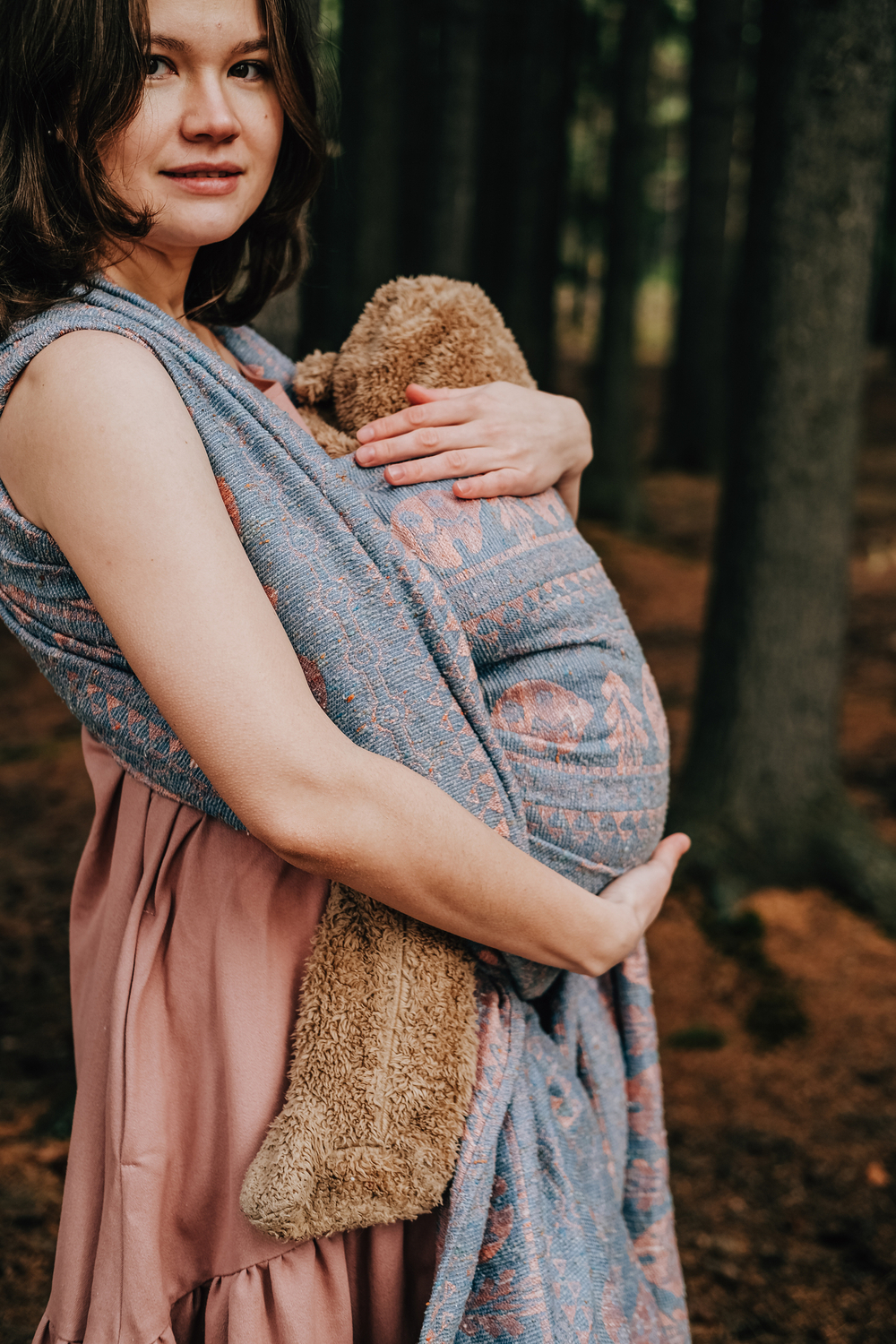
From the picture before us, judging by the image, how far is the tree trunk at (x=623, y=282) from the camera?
10.5 metres

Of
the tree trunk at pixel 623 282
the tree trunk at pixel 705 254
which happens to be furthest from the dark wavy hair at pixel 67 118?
the tree trunk at pixel 705 254

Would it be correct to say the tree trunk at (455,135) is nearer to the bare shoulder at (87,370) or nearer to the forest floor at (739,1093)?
the forest floor at (739,1093)

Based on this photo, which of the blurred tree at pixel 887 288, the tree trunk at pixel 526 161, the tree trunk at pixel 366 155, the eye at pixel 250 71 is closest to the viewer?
the eye at pixel 250 71

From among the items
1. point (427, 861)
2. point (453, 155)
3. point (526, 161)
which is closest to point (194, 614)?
point (427, 861)

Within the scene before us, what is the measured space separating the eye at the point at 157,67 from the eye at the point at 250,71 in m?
0.09

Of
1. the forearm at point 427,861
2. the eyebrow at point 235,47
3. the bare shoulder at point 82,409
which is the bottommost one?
the forearm at point 427,861

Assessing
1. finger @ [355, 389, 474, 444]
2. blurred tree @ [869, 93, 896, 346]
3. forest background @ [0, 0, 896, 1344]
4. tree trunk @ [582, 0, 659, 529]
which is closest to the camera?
finger @ [355, 389, 474, 444]

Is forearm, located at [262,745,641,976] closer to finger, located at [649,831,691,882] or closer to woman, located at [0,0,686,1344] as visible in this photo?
woman, located at [0,0,686,1344]

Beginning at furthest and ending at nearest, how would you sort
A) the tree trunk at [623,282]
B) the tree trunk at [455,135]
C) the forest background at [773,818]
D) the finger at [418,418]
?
1. the tree trunk at [623,282]
2. the tree trunk at [455,135]
3. the forest background at [773,818]
4. the finger at [418,418]

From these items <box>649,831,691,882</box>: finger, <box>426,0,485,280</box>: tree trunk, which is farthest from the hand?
<box>426,0,485,280</box>: tree trunk

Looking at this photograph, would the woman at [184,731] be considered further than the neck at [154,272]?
No

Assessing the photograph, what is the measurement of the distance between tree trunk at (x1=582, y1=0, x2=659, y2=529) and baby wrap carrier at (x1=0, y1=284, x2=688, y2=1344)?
30.7ft

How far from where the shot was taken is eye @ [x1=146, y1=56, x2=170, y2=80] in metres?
1.28

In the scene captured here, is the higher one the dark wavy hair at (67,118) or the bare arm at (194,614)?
the dark wavy hair at (67,118)
